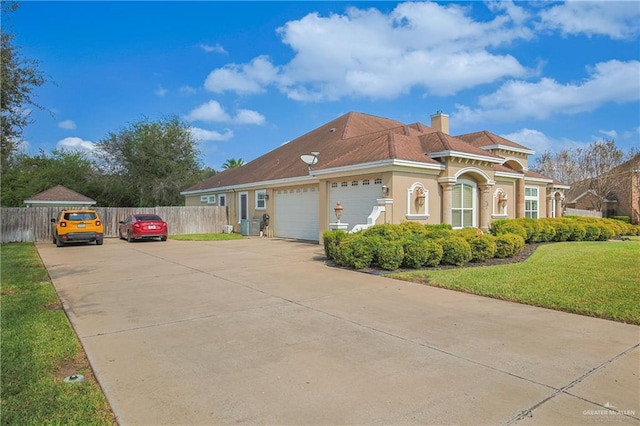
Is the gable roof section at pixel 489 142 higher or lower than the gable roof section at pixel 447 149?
higher

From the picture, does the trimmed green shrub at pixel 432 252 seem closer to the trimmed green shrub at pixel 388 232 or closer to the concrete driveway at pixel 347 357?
the trimmed green shrub at pixel 388 232

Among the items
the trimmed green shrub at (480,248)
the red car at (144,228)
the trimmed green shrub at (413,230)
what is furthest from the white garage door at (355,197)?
the red car at (144,228)

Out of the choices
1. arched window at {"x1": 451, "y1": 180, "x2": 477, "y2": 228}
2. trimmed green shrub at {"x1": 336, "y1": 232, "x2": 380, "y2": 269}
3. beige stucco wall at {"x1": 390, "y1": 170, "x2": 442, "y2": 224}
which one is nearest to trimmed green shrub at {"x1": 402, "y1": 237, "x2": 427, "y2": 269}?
trimmed green shrub at {"x1": 336, "y1": 232, "x2": 380, "y2": 269}

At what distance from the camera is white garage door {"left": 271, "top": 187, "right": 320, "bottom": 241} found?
19547 millimetres

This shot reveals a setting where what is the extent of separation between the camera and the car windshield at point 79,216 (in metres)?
18.0

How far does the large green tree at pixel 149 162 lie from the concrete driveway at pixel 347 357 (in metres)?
29.2

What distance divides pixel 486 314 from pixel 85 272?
970 centimetres

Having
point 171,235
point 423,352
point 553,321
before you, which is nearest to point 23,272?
point 423,352

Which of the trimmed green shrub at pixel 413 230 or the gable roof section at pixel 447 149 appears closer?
the trimmed green shrub at pixel 413 230

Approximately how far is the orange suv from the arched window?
15.9 m

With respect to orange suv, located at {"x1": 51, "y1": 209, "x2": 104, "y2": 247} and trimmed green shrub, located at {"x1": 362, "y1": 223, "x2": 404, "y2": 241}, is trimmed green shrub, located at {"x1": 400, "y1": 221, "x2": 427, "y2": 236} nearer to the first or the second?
trimmed green shrub, located at {"x1": 362, "y1": 223, "x2": 404, "y2": 241}

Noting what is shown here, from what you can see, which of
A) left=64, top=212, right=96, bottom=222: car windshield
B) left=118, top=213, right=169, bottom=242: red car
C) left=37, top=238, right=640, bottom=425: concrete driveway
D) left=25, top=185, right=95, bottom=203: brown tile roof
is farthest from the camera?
left=25, top=185, right=95, bottom=203: brown tile roof

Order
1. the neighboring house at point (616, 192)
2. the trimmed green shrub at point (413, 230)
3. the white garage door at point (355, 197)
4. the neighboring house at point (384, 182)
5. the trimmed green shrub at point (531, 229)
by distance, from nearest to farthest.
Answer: the trimmed green shrub at point (413, 230), the neighboring house at point (384, 182), the white garage door at point (355, 197), the trimmed green shrub at point (531, 229), the neighboring house at point (616, 192)

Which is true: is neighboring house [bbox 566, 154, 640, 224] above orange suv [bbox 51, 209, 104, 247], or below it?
above
